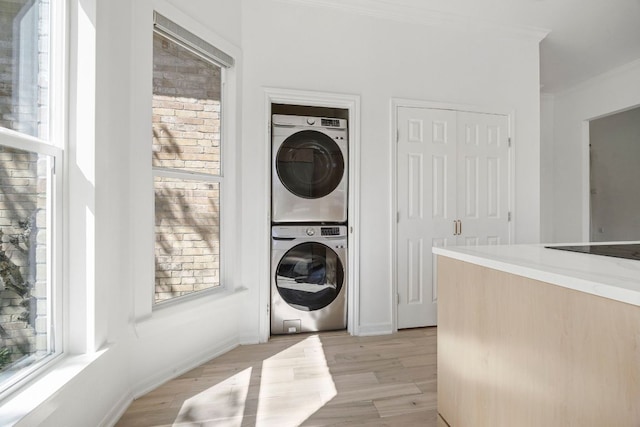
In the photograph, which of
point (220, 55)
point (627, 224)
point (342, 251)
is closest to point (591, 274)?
point (342, 251)

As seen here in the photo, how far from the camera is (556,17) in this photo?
9.01 ft

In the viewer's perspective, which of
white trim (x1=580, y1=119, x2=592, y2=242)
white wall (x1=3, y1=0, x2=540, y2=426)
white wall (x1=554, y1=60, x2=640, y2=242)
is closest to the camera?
white wall (x1=3, y1=0, x2=540, y2=426)

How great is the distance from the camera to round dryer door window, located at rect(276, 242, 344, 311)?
8.10 feet

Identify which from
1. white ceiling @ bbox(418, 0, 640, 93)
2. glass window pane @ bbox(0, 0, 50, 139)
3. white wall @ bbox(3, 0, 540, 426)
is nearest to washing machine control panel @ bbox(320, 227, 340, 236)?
white wall @ bbox(3, 0, 540, 426)

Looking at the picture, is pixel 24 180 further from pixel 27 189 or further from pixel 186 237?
pixel 186 237

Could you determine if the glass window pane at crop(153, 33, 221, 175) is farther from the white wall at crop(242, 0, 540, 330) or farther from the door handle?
the door handle

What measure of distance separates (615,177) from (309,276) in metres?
5.53

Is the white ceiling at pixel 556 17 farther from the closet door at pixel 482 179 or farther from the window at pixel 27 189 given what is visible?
the window at pixel 27 189

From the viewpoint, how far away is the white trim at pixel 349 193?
2.38 m

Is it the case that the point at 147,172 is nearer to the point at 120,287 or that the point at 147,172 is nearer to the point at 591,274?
the point at 120,287

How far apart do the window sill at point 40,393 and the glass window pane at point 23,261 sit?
7 centimetres

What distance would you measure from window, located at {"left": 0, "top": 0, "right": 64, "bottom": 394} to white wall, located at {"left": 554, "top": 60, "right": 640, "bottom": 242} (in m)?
5.48

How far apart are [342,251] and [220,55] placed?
181 cm

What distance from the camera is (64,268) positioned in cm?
131
